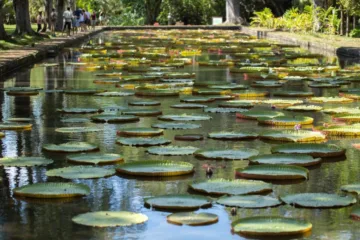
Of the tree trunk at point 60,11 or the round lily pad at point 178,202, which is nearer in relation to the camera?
the round lily pad at point 178,202

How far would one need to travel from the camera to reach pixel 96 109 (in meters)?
11.5

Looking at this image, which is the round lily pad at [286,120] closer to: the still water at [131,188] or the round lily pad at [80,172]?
the still water at [131,188]

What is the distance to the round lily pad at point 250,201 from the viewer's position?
616cm

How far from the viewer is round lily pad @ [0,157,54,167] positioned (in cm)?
775

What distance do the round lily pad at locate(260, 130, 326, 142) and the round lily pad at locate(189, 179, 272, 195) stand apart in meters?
2.10

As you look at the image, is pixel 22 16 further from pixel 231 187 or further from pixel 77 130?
pixel 231 187

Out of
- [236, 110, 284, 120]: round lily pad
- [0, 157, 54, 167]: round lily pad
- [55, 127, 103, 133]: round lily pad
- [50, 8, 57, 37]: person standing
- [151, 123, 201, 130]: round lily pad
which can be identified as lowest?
[0, 157, 54, 167]: round lily pad

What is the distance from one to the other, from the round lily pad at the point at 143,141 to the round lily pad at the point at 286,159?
125cm

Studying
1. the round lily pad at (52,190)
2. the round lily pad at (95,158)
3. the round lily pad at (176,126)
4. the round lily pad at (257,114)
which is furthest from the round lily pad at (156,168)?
the round lily pad at (257,114)

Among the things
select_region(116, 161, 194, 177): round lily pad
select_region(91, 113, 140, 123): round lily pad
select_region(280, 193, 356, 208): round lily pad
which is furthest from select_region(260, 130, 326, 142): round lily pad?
select_region(280, 193, 356, 208): round lily pad

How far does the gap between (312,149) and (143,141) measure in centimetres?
155

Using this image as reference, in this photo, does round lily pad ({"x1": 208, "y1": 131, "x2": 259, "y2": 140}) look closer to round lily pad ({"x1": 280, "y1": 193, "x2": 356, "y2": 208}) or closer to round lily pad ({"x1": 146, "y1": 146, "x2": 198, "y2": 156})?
round lily pad ({"x1": 146, "y1": 146, "x2": 198, "y2": 156})

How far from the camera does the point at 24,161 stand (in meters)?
7.84

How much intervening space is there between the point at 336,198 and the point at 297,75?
10.9 metres
